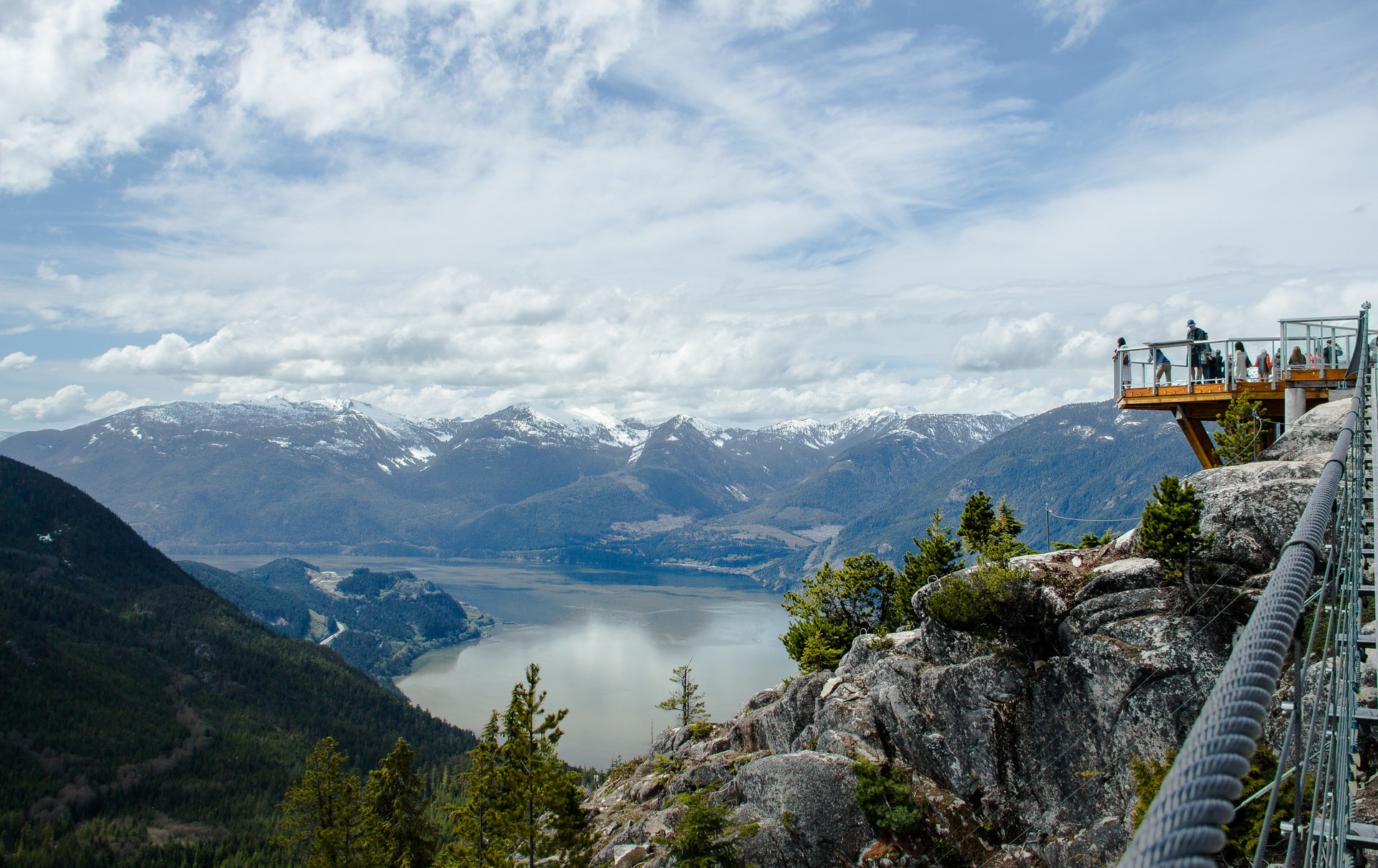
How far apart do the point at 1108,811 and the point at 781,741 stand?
1267 centimetres

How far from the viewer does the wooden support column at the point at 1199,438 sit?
27.5 m

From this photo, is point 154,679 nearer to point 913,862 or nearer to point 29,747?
point 29,747

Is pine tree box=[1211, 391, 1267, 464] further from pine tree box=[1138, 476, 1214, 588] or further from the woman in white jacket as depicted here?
pine tree box=[1138, 476, 1214, 588]


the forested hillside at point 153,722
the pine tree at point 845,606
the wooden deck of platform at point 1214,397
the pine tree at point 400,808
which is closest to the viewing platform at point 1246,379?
the wooden deck of platform at point 1214,397

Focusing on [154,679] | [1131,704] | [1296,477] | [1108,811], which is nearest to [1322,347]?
[1296,477]

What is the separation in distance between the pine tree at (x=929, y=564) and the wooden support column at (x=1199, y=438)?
31.3 ft

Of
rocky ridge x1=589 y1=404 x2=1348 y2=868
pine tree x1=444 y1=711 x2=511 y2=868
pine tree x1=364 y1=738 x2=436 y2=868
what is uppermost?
rocky ridge x1=589 y1=404 x2=1348 y2=868

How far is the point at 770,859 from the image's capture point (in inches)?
907

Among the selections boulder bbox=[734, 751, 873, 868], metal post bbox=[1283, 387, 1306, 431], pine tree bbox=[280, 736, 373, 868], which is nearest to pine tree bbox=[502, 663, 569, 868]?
boulder bbox=[734, 751, 873, 868]

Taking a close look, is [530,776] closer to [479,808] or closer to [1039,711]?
[479,808]

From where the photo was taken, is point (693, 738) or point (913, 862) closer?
point (913, 862)

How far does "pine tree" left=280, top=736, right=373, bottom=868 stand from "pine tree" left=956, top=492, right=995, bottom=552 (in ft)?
103

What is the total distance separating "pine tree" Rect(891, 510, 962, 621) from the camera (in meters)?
33.3

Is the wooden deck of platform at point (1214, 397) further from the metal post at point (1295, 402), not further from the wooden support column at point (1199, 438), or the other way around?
the metal post at point (1295, 402)
